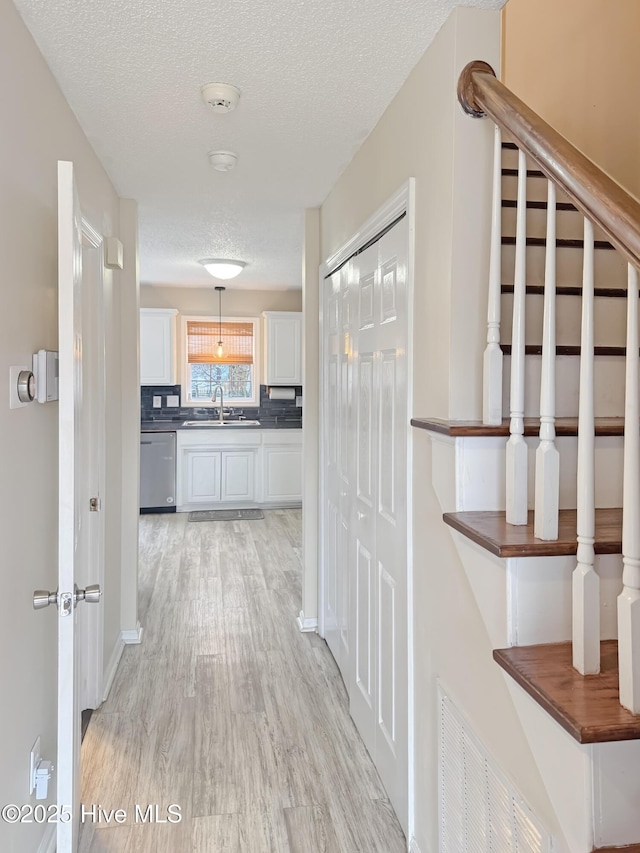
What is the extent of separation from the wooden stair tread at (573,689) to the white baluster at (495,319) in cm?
53

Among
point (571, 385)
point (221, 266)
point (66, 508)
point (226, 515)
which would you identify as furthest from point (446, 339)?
point (226, 515)

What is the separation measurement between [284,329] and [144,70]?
203 inches

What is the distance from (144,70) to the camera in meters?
1.93

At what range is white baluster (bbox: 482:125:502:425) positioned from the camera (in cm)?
142

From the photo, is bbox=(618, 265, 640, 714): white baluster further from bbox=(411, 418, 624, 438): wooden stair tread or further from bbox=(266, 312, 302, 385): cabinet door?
bbox=(266, 312, 302, 385): cabinet door

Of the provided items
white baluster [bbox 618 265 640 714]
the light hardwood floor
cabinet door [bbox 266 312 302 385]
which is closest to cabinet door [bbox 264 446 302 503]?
cabinet door [bbox 266 312 302 385]

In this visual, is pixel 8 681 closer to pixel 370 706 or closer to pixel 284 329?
pixel 370 706

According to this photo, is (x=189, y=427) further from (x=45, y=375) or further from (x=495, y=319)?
(x=495, y=319)

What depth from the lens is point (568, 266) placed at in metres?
1.77

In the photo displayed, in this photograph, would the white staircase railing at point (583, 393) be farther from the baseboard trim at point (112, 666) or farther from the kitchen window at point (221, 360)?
the kitchen window at point (221, 360)

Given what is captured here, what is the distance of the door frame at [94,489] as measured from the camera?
2.62 meters

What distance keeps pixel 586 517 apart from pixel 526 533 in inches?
8.0

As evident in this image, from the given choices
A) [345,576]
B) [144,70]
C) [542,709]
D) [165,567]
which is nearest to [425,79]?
[144,70]

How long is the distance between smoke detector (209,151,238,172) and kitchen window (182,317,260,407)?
176 inches
